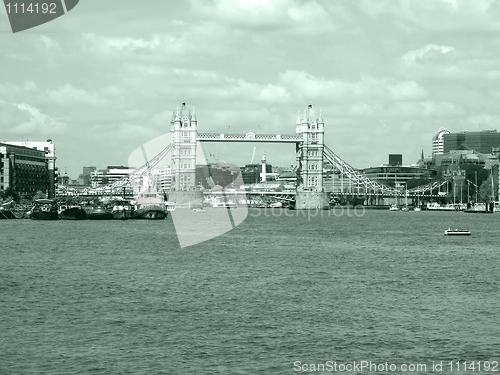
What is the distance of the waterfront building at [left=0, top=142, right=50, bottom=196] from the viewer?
14025 centimetres

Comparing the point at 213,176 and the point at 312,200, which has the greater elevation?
the point at 213,176

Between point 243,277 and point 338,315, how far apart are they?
29.9ft

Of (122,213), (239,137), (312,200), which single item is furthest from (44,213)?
(312,200)

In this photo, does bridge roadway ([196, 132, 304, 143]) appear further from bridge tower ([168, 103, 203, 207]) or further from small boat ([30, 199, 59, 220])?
small boat ([30, 199, 59, 220])

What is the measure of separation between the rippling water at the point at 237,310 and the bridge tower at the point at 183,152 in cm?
10906

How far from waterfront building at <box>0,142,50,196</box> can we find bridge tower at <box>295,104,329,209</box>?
1464 inches

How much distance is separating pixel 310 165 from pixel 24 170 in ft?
137

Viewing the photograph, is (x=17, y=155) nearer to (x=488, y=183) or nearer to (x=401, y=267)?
(x=488, y=183)

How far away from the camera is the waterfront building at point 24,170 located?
460 feet

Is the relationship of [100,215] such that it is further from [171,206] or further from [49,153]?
[49,153]

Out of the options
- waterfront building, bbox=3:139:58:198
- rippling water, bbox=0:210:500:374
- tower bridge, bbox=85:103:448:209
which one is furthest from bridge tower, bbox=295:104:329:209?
rippling water, bbox=0:210:500:374

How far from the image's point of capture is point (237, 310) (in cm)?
2602

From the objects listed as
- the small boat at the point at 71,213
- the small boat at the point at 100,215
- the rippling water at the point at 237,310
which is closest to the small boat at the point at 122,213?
the small boat at the point at 100,215

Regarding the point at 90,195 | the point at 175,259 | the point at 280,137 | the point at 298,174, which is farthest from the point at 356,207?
the point at 175,259
